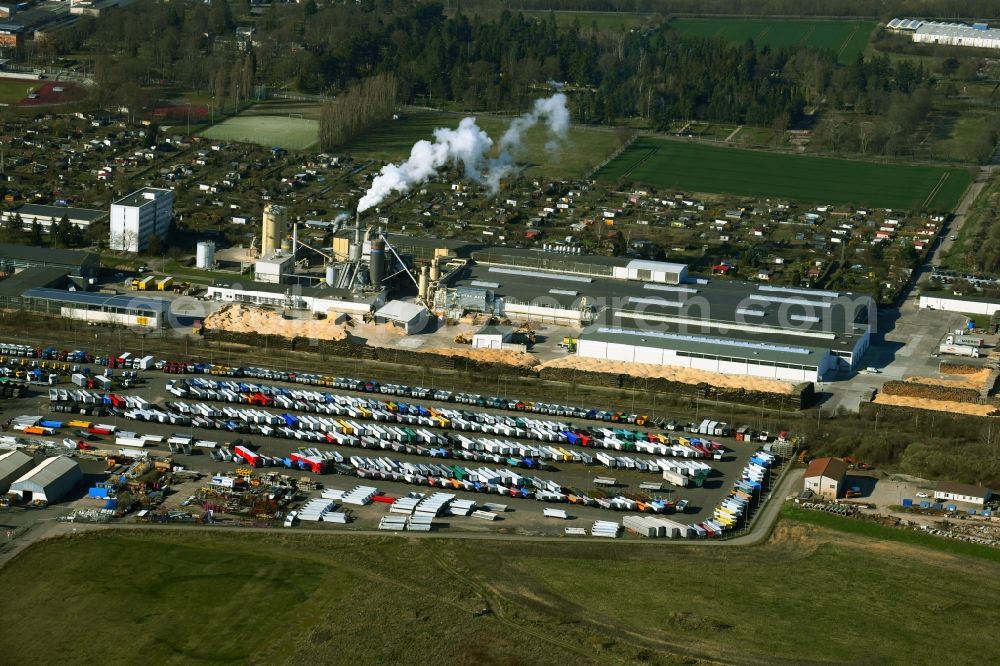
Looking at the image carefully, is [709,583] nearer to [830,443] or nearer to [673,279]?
[830,443]

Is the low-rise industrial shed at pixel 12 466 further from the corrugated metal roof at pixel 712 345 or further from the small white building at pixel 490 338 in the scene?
the corrugated metal roof at pixel 712 345

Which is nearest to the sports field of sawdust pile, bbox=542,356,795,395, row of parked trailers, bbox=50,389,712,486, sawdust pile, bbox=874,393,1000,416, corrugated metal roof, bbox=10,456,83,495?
sawdust pile, bbox=542,356,795,395

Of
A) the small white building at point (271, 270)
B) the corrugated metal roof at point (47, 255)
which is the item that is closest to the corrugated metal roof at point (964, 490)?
the small white building at point (271, 270)

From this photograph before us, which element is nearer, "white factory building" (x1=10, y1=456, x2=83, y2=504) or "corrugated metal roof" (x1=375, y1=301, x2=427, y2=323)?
"white factory building" (x1=10, y1=456, x2=83, y2=504)

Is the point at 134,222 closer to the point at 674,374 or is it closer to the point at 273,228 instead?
the point at 273,228

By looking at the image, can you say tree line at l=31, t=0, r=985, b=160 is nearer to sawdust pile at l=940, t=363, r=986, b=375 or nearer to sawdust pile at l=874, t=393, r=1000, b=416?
sawdust pile at l=940, t=363, r=986, b=375

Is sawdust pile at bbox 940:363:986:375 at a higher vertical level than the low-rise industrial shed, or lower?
higher

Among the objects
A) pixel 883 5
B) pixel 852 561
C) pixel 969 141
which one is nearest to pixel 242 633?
pixel 852 561
